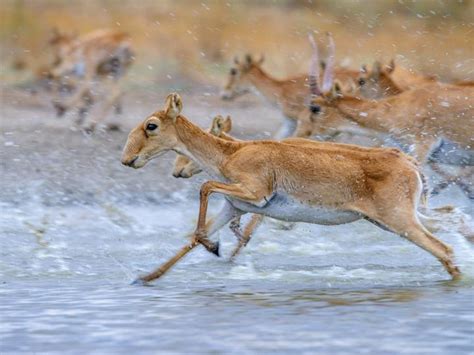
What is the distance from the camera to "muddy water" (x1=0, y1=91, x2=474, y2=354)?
8.80 metres

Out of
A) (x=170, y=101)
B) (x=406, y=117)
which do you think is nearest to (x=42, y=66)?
(x=406, y=117)

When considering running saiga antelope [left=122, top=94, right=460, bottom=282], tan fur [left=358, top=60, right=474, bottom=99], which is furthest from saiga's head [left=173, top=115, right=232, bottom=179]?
tan fur [left=358, top=60, right=474, bottom=99]

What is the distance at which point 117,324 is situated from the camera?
9273 millimetres

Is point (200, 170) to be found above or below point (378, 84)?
below

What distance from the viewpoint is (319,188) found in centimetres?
1113

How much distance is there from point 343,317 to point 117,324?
49.8 inches

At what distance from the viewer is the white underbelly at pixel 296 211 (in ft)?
36.6

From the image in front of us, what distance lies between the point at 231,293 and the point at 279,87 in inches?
349

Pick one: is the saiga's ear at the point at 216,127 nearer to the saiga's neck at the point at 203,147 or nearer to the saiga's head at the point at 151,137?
the saiga's neck at the point at 203,147

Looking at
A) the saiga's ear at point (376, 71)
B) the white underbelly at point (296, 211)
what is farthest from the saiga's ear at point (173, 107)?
the saiga's ear at point (376, 71)

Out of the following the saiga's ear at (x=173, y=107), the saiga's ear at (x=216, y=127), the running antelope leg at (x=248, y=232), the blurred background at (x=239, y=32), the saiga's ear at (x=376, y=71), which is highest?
the blurred background at (x=239, y=32)

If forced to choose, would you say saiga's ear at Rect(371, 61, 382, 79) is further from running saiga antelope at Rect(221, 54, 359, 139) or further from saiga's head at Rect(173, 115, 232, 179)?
saiga's head at Rect(173, 115, 232, 179)

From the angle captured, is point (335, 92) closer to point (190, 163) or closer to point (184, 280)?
point (190, 163)

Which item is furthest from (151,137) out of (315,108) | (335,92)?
(315,108)
